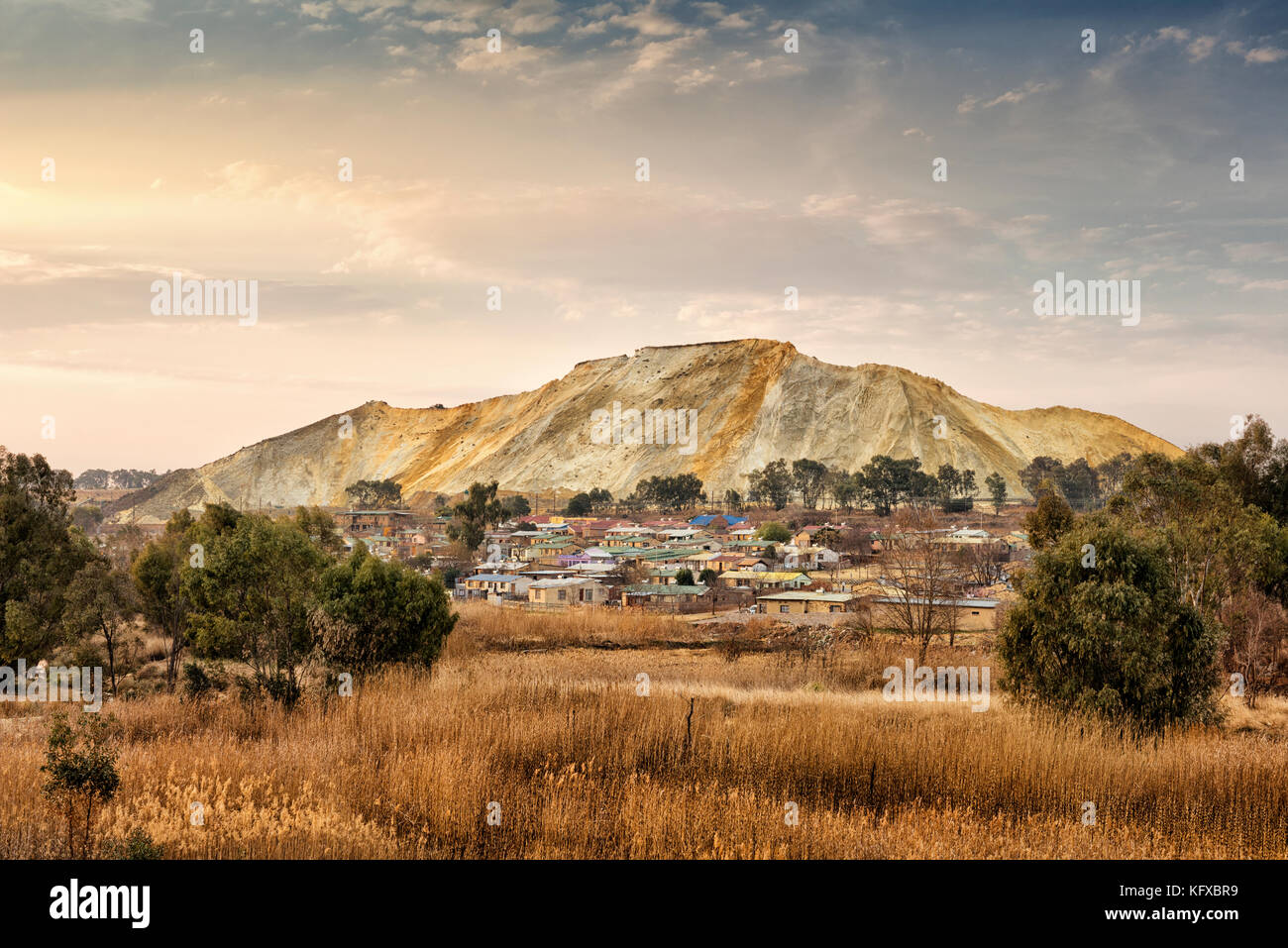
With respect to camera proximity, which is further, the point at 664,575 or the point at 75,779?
the point at 664,575

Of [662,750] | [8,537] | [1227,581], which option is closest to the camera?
[662,750]

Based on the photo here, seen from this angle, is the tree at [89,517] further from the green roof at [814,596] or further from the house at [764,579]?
the green roof at [814,596]

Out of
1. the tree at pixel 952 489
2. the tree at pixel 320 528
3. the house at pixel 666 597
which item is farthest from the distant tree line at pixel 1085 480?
the tree at pixel 320 528

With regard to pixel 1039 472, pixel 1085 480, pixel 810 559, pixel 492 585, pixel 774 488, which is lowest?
pixel 492 585

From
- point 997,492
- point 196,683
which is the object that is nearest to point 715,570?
point 196,683

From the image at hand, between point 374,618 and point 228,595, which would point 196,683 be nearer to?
point 228,595

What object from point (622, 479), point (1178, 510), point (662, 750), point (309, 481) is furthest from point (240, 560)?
point (309, 481)
